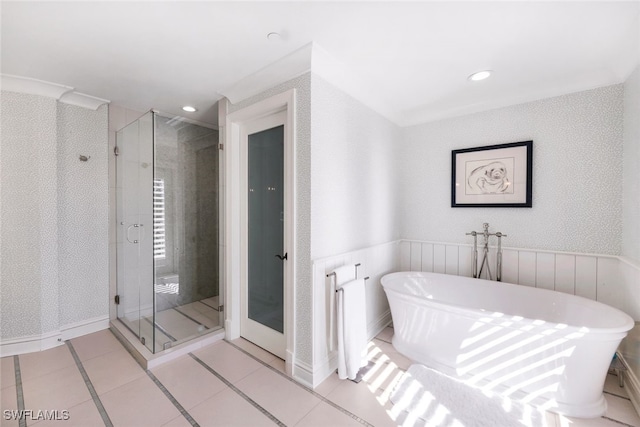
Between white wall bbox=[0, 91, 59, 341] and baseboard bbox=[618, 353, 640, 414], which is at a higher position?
white wall bbox=[0, 91, 59, 341]

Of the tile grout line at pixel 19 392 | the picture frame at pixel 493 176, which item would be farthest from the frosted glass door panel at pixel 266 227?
the picture frame at pixel 493 176

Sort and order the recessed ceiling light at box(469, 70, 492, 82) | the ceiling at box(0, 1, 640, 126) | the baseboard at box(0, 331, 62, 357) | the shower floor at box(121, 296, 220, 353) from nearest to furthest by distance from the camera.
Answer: the ceiling at box(0, 1, 640, 126) → the recessed ceiling light at box(469, 70, 492, 82) → the baseboard at box(0, 331, 62, 357) → the shower floor at box(121, 296, 220, 353)

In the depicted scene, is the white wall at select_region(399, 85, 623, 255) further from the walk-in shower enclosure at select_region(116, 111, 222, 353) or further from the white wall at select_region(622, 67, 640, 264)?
the walk-in shower enclosure at select_region(116, 111, 222, 353)

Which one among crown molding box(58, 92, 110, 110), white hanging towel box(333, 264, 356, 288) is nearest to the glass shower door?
crown molding box(58, 92, 110, 110)

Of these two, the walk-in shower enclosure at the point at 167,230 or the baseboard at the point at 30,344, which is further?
the walk-in shower enclosure at the point at 167,230

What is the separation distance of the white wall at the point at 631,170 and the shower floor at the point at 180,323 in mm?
3691

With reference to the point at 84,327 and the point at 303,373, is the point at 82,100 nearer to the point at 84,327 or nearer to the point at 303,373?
the point at 84,327

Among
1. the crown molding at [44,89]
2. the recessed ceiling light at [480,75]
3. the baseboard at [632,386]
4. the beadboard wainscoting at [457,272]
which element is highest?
the recessed ceiling light at [480,75]

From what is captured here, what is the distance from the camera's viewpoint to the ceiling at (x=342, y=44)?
1504 millimetres

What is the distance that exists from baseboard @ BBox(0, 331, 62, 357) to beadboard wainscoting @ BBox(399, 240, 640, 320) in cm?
394

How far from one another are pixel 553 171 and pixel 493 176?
473 millimetres

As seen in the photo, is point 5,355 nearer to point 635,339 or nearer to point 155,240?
point 155,240

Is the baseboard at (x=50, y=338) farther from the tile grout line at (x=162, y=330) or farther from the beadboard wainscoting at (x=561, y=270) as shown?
the beadboard wainscoting at (x=561, y=270)

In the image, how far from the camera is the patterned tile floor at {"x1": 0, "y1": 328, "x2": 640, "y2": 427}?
64.7 inches
